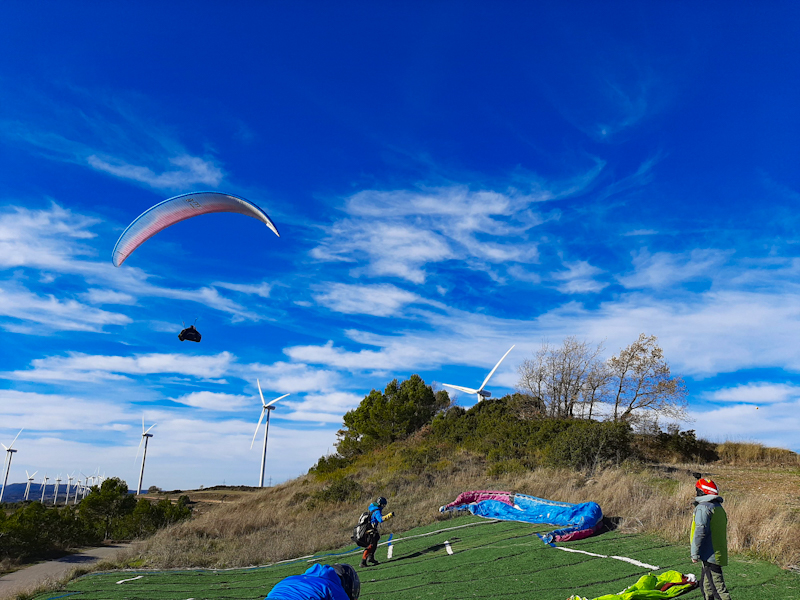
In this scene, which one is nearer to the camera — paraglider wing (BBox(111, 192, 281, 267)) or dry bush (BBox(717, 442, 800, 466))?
paraglider wing (BBox(111, 192, 281, 267))

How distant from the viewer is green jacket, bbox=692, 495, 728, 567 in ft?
21.9

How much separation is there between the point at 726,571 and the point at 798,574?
0.94 metres

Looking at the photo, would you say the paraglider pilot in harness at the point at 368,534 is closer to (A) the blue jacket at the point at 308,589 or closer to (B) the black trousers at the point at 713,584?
(B) the black trousers at the point at 713,584

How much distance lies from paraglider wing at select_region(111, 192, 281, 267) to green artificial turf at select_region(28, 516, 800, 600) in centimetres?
1096

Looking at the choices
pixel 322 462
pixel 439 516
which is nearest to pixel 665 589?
pixel 439 516

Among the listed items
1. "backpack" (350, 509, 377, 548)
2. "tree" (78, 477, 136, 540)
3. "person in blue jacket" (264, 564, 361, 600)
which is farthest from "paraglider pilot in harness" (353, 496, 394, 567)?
"tree" (78, 477, 136, 540)

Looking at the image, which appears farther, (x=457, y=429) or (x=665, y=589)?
(x=457, y=429)

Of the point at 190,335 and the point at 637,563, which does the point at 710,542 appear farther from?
the point at 190,335

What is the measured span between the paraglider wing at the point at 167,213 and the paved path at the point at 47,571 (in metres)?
10.3

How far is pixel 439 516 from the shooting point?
687 inches

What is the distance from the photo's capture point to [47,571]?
19406 mm

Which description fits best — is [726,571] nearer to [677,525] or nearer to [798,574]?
[798,574]

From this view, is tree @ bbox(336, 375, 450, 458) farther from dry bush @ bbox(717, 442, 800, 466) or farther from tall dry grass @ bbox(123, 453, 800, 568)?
dry bush @ bbox(717, 442, 800, 466)

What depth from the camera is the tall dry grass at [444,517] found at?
9.44 metres
